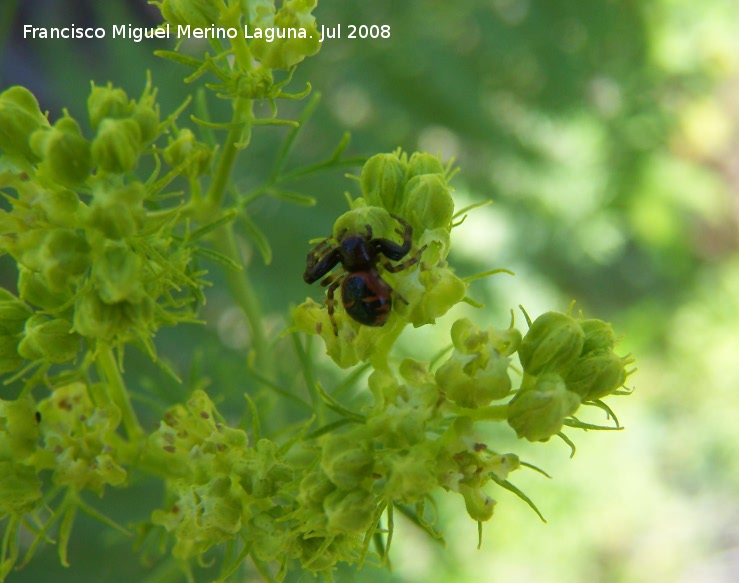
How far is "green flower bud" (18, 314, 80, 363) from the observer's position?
1.84 meters

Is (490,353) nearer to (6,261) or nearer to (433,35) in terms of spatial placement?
(6,261)

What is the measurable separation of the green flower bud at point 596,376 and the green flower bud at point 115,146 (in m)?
1.04

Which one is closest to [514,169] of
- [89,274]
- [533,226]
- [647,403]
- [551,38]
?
[533,226]

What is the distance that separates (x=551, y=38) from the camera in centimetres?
452

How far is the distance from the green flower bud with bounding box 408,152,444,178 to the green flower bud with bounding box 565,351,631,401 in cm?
54

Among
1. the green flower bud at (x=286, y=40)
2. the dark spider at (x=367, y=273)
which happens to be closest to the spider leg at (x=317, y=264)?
the dark spider at (x=367, y=273)

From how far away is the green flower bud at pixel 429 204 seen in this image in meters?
1.82

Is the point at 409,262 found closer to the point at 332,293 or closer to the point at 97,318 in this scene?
the point at 332,293

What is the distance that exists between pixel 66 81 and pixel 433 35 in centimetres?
189

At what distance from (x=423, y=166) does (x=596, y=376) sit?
2.01 feet

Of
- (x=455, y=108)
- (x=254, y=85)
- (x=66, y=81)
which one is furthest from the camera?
(x=455, y=108)

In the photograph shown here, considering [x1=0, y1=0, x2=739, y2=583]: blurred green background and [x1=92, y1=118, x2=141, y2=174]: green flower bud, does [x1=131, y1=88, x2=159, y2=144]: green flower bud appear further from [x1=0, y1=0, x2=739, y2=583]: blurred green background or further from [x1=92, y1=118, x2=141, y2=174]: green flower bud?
[x1=0, y1=0, x2=739, y2=583]: blurred green background

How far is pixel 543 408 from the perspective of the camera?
1.70 m

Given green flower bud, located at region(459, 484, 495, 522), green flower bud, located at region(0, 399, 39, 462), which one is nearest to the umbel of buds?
green flower bud, located at region(459, 484, 495, 522)
